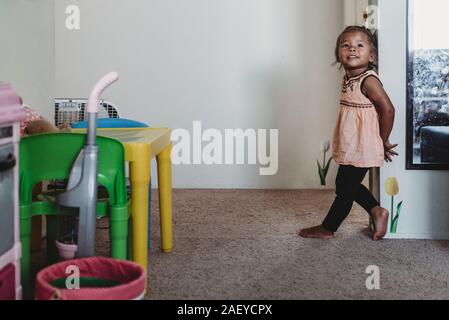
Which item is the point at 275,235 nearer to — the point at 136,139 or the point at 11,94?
the point at 136,139

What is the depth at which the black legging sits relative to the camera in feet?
7.61

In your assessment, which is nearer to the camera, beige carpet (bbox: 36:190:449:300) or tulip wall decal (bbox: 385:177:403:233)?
beige carpet (bbox: 36:190:449:300)

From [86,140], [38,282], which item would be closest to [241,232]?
[86,140]

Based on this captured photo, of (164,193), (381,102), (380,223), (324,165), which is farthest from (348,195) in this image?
(324,165)

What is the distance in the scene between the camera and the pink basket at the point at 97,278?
3.97 ft

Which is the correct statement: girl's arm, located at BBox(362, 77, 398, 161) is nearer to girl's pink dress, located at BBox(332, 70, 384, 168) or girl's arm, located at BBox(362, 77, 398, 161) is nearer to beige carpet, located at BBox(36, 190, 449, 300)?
girl's pink dress, located at BBox(332, 70, 384, 168)

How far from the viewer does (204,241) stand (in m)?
2.27

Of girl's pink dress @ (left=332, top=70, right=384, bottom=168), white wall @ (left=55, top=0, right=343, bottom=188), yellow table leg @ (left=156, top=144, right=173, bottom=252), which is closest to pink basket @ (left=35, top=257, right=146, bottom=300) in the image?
yellow table leg @ (left=156, top=144, right=173, bottom=252)

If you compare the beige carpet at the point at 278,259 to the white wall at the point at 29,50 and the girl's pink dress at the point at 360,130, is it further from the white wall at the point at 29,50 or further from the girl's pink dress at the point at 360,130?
the white wall at the point at 29,50

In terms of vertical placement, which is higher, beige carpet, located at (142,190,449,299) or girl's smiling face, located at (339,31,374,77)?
girl's smiling face, located at (339,31,374,77)

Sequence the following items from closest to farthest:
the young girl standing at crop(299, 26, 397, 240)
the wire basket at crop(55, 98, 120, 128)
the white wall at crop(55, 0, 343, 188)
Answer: the young girl standing at crop(299, 26, 397, 240) → the wire basket at crop(55, 98, 120, 128) → the white wall at crop(55, 0, 343, 188)

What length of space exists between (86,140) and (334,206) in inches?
48.9

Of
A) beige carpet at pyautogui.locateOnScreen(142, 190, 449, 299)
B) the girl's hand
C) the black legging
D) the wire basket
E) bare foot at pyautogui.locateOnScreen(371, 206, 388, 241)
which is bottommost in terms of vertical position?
beige carpet at pyautogui.locateOnScreen(142, 190, 449, 299)

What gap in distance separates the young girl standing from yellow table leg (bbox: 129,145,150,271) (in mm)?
941
